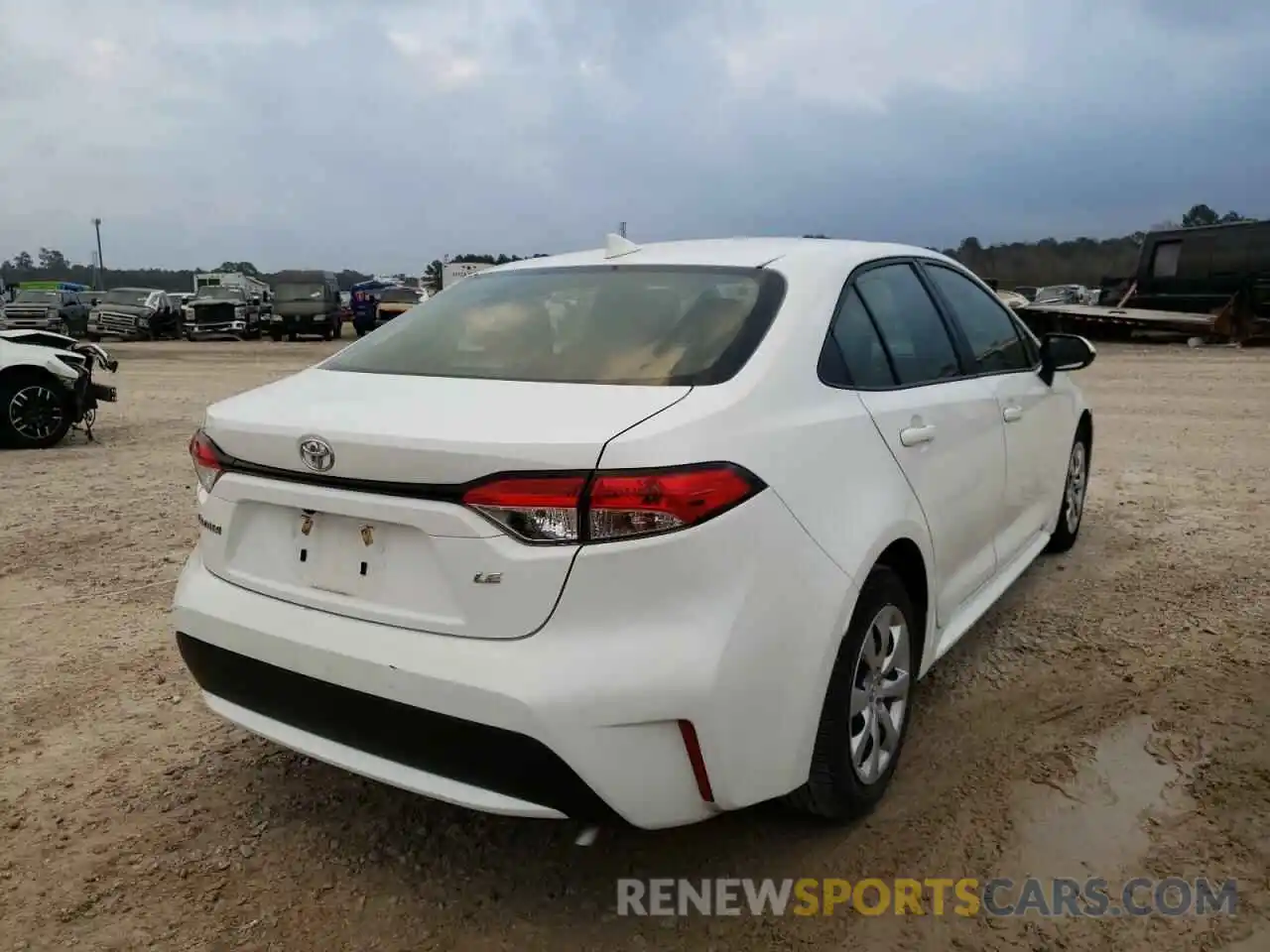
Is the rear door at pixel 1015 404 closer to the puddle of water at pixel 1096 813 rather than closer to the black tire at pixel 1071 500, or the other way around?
the black tire at pixel 1071 500

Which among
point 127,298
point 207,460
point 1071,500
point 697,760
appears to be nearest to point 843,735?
point 697,760

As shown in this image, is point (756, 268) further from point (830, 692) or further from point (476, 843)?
point (476, 843)

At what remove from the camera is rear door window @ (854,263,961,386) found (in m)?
3.11

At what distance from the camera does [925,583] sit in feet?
9.69

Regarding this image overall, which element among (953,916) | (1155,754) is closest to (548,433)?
(953,916)

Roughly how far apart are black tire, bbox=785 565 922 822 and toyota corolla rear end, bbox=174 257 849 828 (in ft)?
0.52

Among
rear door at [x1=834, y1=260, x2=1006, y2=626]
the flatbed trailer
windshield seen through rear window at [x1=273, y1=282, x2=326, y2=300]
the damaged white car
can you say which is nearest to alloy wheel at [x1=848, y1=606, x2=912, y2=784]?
rear door at [x1=834, y1=260, x2=1006, y2=626]

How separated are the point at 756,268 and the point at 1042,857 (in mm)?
1794

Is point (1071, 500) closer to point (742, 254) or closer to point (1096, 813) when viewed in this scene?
point (1096, 813)

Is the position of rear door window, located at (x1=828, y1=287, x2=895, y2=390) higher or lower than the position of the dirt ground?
higher

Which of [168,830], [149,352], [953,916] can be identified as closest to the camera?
[953,916]

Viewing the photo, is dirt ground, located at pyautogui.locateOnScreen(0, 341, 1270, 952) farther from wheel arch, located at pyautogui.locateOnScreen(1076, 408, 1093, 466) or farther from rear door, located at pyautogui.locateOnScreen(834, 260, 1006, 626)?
wheel arch, located at pyautogui.locateOnScreen(1076, 408, 1093, 466)

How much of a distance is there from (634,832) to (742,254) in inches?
70.0

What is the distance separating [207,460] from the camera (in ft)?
8.52
